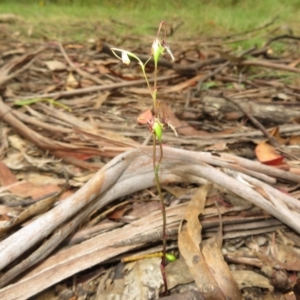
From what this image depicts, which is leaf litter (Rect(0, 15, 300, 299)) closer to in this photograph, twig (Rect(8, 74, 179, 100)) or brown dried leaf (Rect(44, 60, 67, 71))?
twig (Rect(8, 74, 179, 100))

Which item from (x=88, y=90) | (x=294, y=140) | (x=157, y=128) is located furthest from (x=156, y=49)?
(x=88, y=90)

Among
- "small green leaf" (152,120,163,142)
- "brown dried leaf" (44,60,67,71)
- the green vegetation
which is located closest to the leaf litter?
"small green leaf" (152,120,163,142)

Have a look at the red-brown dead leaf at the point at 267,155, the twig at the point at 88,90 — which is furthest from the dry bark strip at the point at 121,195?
the twig at the point at 88,90

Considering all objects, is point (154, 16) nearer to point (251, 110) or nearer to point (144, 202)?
point (251, 110)

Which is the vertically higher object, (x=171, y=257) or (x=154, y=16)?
(x=171, y=257)

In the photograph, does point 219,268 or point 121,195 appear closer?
point 219,268

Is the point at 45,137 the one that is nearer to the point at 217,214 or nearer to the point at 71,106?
the point at 71,106

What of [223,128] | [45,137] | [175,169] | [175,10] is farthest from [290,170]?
[175,10]
